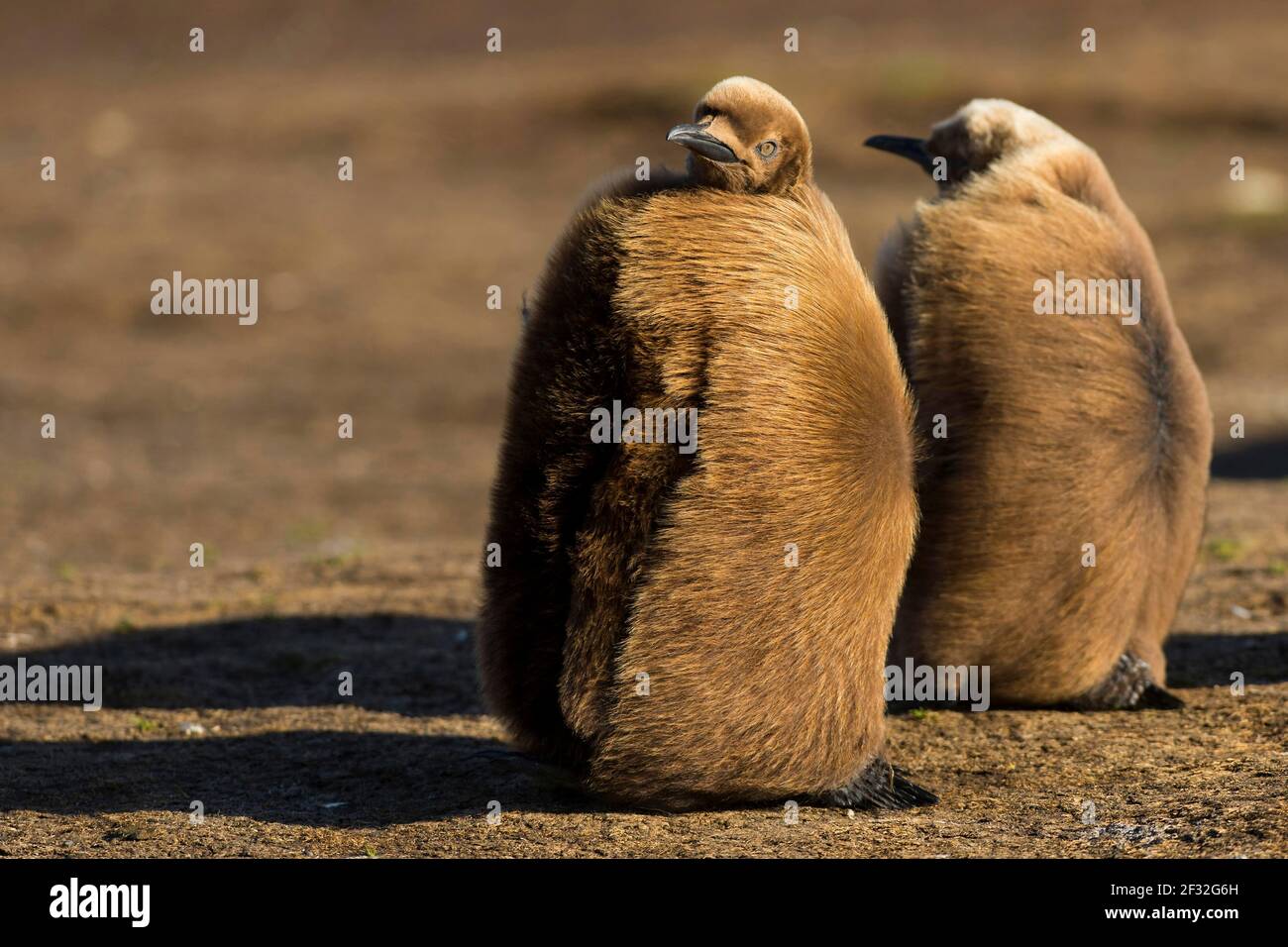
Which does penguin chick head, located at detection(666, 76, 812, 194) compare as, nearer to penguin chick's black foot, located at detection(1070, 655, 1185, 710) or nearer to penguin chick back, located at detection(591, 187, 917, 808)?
penguin chick back, located at detection(591, 187, 917, 808)

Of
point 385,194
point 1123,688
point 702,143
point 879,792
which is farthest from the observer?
point 385,194

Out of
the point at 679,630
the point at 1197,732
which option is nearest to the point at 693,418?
the point at 679,630

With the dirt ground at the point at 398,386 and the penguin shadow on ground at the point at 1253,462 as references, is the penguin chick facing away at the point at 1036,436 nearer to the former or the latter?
the dirt ground at the point at 398,386

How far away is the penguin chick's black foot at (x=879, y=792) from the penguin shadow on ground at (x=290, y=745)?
2.78 feet

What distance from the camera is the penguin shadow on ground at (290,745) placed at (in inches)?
219

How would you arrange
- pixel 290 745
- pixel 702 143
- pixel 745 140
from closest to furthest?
pixel 702 143, pixel 745 140, pixel 290 745

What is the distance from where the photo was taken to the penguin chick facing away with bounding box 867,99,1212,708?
5926mm

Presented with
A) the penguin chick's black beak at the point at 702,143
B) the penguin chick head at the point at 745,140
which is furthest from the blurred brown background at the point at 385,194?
the penguin chick's black beak at the point at 702,143

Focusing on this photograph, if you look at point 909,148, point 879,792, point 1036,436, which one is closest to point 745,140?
point 1036,436

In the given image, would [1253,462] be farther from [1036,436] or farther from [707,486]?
[707,486]

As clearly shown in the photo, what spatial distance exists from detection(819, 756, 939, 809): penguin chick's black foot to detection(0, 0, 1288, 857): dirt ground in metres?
0.11

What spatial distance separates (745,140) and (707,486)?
1.10 meters

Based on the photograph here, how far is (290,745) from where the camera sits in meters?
6.43

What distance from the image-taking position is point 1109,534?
19.6 feet
